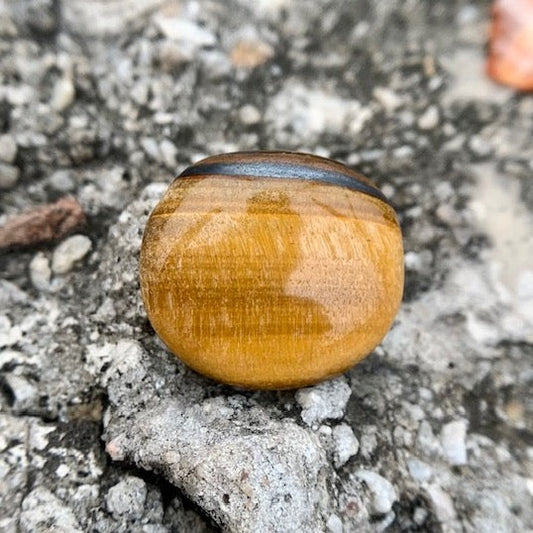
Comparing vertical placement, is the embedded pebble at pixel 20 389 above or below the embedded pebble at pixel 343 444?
above

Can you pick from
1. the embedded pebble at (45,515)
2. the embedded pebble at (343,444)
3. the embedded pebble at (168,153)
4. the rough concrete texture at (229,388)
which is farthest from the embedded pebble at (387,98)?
the embedded pebble at (45,515)

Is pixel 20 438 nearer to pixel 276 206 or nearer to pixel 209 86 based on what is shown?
pixel 276 206

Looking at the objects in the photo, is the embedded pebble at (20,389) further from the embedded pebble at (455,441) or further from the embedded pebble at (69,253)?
the embedded pebble at (455,441)

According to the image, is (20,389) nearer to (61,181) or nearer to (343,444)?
(61,181)

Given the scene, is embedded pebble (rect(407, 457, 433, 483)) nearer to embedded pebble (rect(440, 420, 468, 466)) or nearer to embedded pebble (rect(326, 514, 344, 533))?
embedded pebble (rect(440, 420, 468, 466))

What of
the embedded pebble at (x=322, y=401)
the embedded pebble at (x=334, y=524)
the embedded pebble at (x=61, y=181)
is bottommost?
the embedded pebble at (x=334, y=524)

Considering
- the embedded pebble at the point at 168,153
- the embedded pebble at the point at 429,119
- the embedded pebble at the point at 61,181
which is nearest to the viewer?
the embedded pebble at the point at 61,181

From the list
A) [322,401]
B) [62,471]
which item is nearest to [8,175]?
[62,471]

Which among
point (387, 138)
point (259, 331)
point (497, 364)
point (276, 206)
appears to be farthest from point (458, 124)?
point (259, 331)
